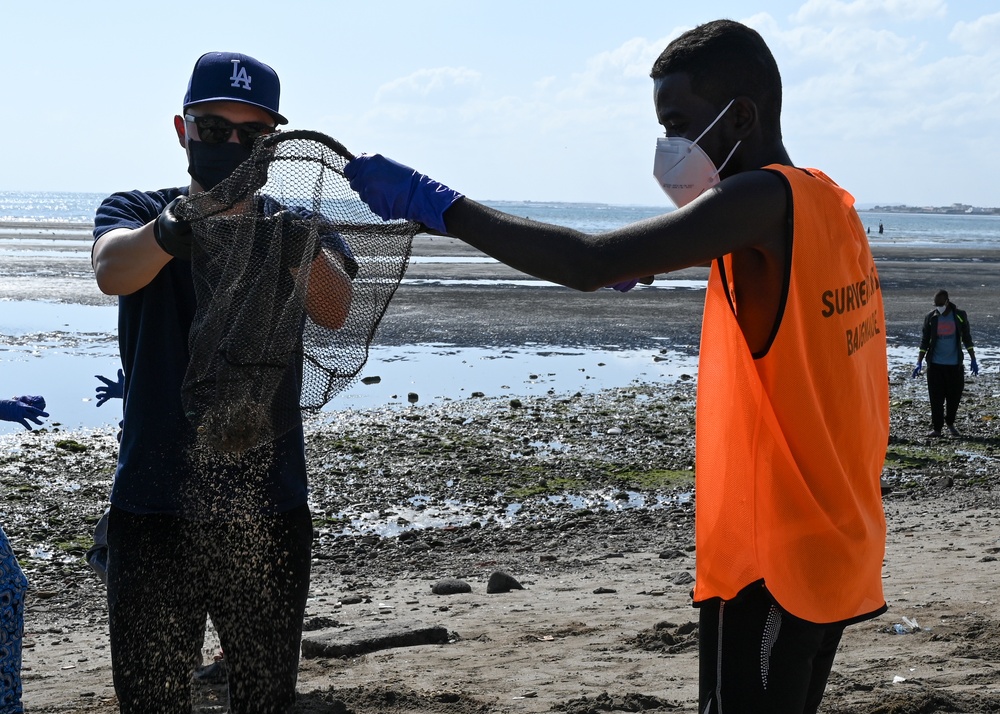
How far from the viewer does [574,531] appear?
7992 millimetres

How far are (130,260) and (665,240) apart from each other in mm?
1374

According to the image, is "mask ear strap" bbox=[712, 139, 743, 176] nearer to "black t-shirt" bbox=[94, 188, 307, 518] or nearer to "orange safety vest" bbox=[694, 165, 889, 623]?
"orange safety vest" bbox=[694, 165, 889, 623]

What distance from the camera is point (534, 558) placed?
730 cm

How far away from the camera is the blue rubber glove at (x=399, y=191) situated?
87.2 inches

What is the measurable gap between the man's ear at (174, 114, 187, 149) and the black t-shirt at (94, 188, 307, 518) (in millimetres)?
271

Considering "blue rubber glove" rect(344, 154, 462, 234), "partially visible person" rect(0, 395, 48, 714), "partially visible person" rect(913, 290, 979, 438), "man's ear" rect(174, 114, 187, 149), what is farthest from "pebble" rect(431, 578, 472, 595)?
"partially visible person" rect(913, 290, 979, 438)

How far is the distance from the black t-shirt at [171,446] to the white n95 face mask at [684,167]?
1151 mm

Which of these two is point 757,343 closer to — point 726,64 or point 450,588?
point 726,64

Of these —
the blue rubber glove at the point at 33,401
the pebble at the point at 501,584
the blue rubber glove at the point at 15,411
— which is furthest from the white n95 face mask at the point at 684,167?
the pebble at the point at 501,584

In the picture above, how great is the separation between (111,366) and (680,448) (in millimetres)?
8700

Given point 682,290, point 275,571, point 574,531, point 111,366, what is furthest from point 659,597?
point 682,290

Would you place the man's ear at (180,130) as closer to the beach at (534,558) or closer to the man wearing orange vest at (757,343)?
the man wearing orange vest at (757,343)

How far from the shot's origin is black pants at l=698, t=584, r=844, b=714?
2199 mm

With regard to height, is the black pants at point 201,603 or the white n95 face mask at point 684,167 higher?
the white n95 face mask at point 684,167
